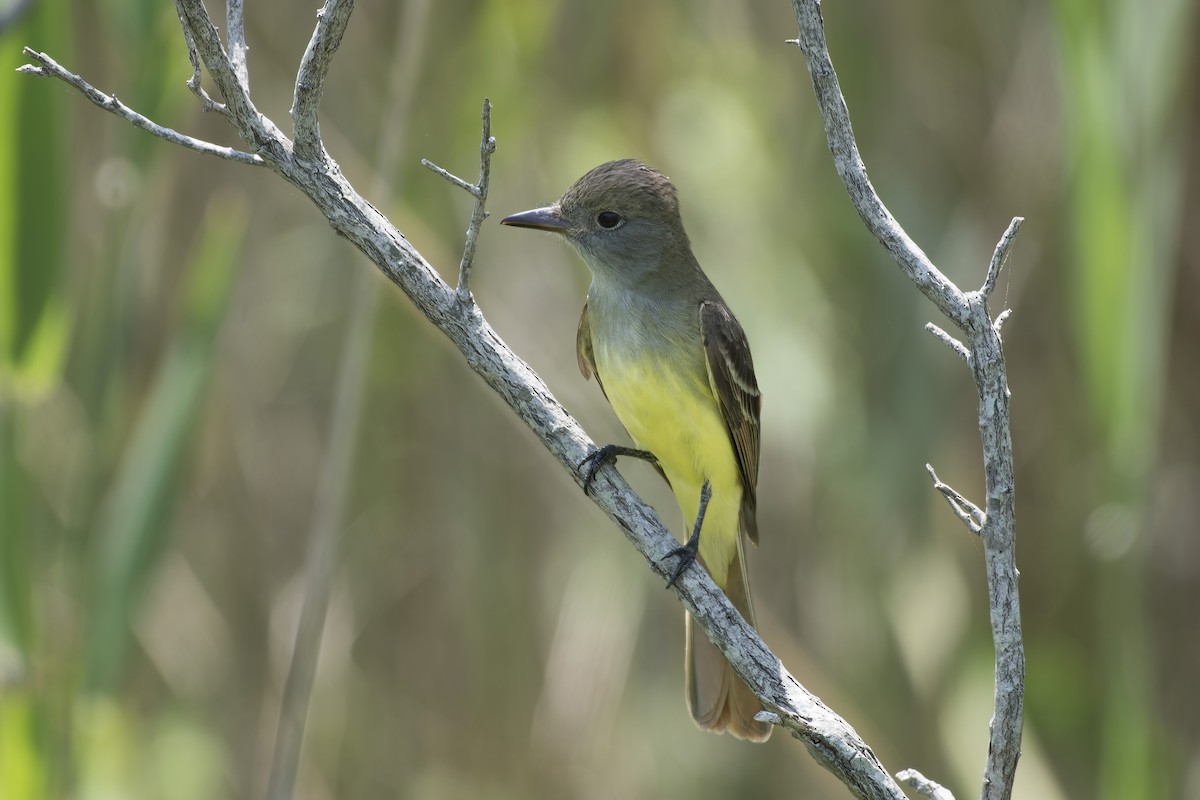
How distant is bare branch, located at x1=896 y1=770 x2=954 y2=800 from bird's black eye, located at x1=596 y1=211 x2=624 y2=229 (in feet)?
5.30

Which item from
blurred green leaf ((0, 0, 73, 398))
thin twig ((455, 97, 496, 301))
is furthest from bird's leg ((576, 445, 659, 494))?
blurred green leaf ((0, 0, 73, 398))

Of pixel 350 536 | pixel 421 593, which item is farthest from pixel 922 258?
pixel 421 593

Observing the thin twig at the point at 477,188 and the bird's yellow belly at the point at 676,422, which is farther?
the bird's yellow belly at the point at 676,422

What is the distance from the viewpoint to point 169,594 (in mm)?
3969

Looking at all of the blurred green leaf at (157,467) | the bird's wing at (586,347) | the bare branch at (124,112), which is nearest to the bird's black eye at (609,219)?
the bird's wing at (586,347)

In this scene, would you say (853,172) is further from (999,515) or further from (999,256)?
(999,515)

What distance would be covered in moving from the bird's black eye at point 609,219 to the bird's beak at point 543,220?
9 cm

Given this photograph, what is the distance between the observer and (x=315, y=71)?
178 cm

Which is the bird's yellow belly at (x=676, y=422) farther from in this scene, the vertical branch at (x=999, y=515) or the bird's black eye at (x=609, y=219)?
the vertical branch at (x=999, y=515)

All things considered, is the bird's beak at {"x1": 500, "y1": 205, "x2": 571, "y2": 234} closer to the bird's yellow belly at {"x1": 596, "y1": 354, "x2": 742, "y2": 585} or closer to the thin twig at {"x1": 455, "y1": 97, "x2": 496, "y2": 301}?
the bird's yellow belly at {"x1": 596, "y1": 354, "x2": 742, "y2": 585}

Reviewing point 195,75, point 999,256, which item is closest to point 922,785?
point 999,256

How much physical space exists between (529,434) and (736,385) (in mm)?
1118

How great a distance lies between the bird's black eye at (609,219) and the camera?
9.70 ft

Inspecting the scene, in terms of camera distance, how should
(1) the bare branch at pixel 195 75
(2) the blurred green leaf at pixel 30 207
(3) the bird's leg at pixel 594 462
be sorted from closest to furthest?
1. (1) the bare branch at pixel 195 75
2. (3) the bird's leg at pixel 594 462
3. (2) the blurred green leaf at pixel 30 207
